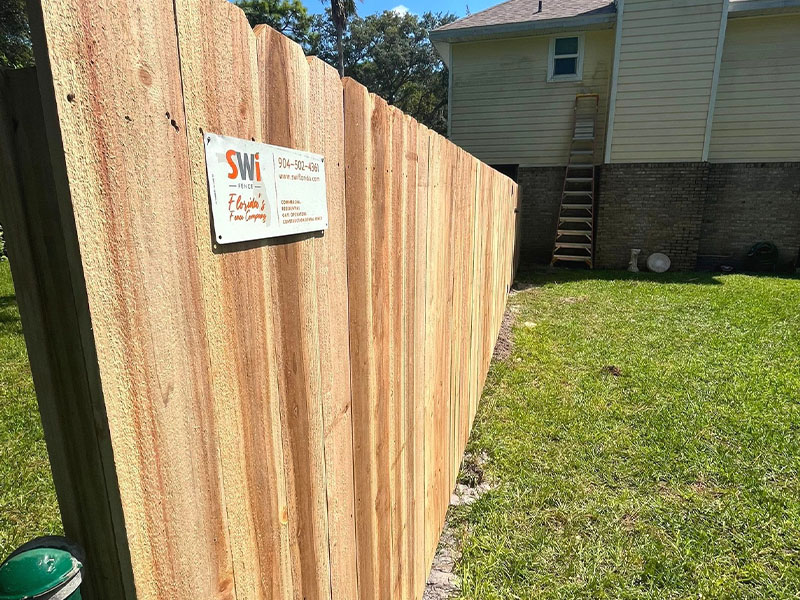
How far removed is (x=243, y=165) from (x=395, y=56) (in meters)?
35.0

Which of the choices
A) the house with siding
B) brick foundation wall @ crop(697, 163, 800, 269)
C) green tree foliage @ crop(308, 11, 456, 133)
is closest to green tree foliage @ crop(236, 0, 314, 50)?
green tree foliage @ crop(308, 11, 456, 133)

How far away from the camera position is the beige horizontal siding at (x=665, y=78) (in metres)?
10.0

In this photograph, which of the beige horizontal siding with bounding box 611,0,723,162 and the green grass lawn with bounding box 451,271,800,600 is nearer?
the green grass lawn with bounding box 451,271,800,600

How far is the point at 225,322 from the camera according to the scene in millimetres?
739

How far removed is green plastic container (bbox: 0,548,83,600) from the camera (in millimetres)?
581

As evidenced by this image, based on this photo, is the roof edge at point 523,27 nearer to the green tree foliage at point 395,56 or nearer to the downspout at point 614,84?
the downspout at point 614,84

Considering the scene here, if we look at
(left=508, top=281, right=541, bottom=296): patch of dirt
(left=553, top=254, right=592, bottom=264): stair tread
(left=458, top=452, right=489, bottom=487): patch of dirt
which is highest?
(left=553, top=254, right=592, bottom=264): stair tread

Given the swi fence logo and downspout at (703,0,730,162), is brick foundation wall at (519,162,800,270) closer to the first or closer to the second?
downspout at (703,0,730,162)

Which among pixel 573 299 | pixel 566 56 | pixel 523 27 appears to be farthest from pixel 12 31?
pixel 573 299

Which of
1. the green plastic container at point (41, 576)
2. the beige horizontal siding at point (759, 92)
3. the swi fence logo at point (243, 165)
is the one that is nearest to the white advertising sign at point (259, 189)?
the swi fence logo at point (243, 165)

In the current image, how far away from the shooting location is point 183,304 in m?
0.65

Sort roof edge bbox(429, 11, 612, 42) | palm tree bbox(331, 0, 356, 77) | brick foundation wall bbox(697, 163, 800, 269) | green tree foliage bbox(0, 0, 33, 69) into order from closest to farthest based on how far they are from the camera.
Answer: roof edge bbox(429, 11, 612, 42) < brick foundation wall bbox(697, 163, 800, 269) < green tree foliage bbox(0, 0, 33, 69) < palm tree bbox(331, 0, 356, 77)

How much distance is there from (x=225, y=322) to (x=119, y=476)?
25 cm

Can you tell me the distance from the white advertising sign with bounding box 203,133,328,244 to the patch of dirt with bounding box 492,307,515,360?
4.59 meters
